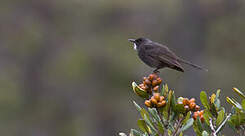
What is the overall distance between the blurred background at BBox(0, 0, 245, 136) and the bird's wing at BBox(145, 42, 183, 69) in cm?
1296

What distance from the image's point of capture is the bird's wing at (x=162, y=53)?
18.2ft

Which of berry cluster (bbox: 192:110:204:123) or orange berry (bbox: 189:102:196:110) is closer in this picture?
orange berry (bbox: 189:102:196:110)

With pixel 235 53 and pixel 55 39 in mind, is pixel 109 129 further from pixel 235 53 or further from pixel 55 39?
pixel 235 53

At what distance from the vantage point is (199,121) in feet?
10.4

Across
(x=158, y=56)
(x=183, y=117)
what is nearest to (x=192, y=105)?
(x=183, y=117)

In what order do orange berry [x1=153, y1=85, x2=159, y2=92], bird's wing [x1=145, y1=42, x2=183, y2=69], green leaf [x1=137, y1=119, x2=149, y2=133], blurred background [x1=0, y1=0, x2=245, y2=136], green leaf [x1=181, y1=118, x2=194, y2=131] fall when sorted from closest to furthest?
green leaf [x1=181, y1=118, x2=194, y2=131] → green leaf [x1=137, y1=119, x2=149, y2=133] → orange berry [x1=153, y1=85, x2=159, y2=92] → bird's wing [x1=145, y1=42, x2=183, y2=69] → blurred background [x1=0, y1=0, x2=245, y2=136]

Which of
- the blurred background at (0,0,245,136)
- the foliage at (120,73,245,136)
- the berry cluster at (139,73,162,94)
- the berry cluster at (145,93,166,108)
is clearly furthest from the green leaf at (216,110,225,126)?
the blurred background at (0,0,245,136)

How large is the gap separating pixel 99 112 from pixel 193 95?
850 centimetres

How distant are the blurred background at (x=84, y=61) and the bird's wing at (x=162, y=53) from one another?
13.0 m

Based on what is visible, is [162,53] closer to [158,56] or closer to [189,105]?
[158,56]

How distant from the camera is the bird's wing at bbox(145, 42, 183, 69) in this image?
18.2 ft

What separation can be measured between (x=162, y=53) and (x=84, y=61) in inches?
681

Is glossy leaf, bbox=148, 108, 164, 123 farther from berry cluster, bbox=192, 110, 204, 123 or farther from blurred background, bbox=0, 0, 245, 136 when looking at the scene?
blurred background, bbox=0, 0, 245, 136

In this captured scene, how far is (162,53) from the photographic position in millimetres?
5809
